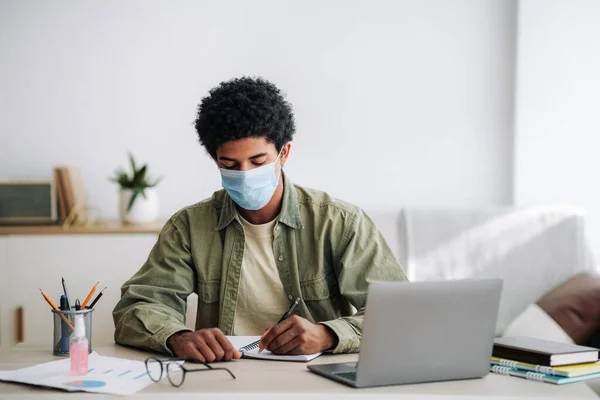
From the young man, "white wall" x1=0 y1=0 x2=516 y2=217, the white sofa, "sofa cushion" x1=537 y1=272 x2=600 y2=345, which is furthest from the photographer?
"white wall" x1=0 y1=0 x2=516 y2=217

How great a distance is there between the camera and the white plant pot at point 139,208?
3.38 m

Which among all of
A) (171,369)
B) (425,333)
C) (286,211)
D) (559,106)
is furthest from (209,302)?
(559,106)

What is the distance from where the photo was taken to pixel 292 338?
1.53 meters

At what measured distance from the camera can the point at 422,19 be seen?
11.7ft

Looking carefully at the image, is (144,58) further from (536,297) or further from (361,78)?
(536,297)

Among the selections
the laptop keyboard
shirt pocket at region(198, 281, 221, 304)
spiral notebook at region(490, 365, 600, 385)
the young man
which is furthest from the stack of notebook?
shirt pocket at region(198, 281, 221, 304)

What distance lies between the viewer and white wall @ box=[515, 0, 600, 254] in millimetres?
3262

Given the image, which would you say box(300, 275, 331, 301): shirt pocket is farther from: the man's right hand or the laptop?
the laptop

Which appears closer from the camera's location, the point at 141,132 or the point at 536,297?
the point at 536,297

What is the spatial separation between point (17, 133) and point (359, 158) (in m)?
1.59

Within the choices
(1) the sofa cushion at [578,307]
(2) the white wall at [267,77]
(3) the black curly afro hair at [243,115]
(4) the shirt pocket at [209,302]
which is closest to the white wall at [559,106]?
(2) the white wall at [267,77]

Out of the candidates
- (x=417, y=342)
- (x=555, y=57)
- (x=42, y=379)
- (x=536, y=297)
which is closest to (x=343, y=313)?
(x=417, y=342)

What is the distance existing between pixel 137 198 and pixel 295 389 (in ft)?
7.38

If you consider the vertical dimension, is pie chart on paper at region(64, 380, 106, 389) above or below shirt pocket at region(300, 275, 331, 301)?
below
